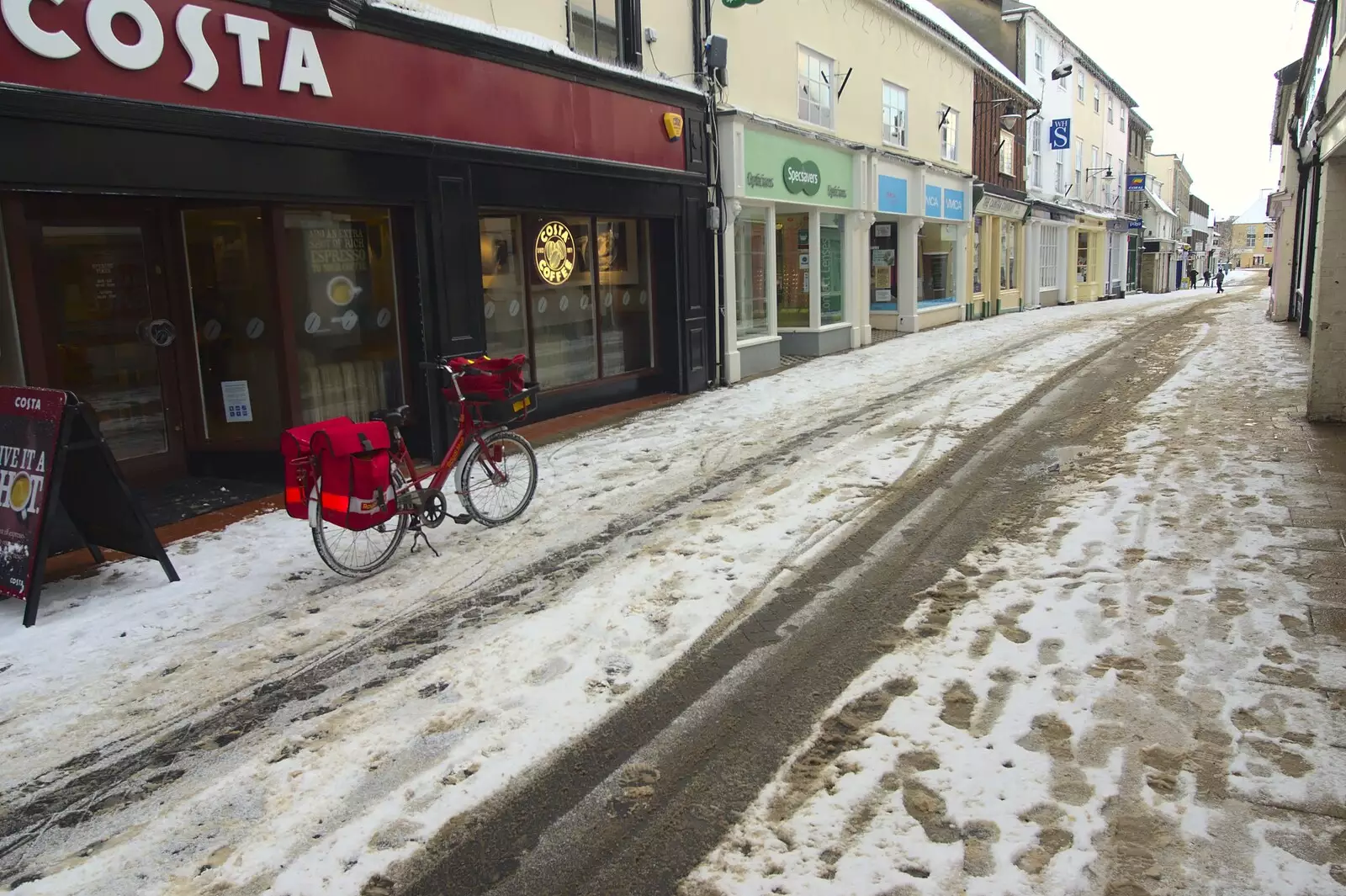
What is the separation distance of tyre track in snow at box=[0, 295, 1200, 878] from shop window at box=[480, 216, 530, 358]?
398 cm

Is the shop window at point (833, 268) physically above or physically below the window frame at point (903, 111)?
below

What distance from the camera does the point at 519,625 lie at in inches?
181

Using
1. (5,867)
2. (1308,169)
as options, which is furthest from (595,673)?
(1308,169)

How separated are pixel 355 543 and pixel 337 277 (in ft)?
11.2

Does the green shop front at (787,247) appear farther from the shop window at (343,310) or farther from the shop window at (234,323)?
the shop window at (234,323)

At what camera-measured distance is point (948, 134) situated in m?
21.7

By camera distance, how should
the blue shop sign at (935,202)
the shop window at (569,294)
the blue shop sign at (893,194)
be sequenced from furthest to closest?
1. the blue shop sign at (935,202)
2. the blue shop sign at (893,194)
3. the shop window at (569,294)

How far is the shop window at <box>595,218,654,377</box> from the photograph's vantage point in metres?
11.3

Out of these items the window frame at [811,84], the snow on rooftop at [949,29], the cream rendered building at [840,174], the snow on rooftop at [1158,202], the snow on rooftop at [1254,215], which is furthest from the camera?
the snow on rooftop at [1254,215]

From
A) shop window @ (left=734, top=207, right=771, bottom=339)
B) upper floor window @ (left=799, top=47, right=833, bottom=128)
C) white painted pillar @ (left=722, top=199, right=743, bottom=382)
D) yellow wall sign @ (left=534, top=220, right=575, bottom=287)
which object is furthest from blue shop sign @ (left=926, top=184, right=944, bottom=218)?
yellow wall sign @ (left=534, top=220, right=575, bottom=287)

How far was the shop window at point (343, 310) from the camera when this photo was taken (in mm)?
7820

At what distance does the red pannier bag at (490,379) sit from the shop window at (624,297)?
5030 mm

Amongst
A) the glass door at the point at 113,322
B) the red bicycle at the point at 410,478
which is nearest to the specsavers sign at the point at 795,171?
the red bicycle at the point at 410,478

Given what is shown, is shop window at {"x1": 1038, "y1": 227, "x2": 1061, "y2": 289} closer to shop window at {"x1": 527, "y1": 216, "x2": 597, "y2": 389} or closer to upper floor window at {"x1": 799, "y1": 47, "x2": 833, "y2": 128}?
upper floor window at {"x1": 799, "y1": 47, "x2": 833, "y2": 128}
